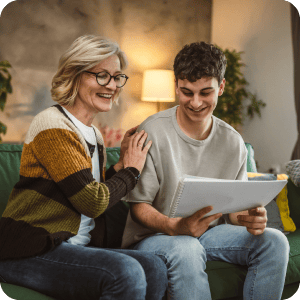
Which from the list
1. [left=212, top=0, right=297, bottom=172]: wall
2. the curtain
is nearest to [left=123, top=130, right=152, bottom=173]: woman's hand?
the curtain

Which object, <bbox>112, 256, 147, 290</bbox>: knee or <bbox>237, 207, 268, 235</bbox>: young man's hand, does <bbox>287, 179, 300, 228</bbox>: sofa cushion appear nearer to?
<bbox>237, 207, 268, 235</bbox>: young man's hand

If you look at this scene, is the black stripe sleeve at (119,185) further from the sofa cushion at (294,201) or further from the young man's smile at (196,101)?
the sofa cushion at (294,201)

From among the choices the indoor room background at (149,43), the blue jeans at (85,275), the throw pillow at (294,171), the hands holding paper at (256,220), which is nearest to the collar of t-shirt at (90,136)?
the blue jeans at (85,275)

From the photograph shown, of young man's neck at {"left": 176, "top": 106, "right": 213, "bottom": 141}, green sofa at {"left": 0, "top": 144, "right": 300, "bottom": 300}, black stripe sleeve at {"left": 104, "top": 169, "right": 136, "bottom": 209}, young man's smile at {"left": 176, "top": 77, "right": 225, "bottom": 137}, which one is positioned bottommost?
green sofa at {"left": 0, "top": 144, "right": 300, "bottom": 300}

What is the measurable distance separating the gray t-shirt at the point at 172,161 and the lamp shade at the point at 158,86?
225 centimetres

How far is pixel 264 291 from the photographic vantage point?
1.20 meters

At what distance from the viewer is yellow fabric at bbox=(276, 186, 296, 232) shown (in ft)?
6.06

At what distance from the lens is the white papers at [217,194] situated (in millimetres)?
A: 933

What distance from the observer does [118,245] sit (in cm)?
161

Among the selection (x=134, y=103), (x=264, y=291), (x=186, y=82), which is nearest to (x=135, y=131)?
(x=186, y=82)

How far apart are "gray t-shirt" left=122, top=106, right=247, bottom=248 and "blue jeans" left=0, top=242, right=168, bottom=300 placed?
299 millimetres

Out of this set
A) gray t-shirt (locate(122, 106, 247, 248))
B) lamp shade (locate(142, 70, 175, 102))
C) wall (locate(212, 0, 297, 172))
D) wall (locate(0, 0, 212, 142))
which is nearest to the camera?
gray t-shirt (locate(122, 106, 247, 248))

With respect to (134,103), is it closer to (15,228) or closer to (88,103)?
(88,103)

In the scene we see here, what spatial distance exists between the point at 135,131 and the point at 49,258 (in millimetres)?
661
